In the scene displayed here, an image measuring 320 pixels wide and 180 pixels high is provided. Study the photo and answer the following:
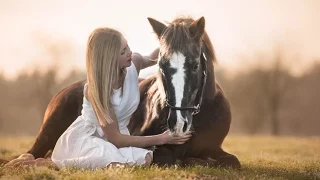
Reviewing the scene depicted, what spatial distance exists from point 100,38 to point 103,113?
0.65m

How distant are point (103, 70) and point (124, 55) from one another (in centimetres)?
24

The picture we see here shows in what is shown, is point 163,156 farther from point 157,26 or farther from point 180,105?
point 157,26

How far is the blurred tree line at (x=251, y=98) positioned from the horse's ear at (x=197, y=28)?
6.73 m

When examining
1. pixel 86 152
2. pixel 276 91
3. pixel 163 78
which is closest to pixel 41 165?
pixel 86 152

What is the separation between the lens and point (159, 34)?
4.11 m

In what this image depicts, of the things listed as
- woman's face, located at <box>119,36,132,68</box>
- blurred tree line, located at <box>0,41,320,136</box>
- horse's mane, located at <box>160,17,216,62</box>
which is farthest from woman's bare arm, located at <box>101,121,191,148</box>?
blurred tree line, located at <box>0,41,320,136</box>

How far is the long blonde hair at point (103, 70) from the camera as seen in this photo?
388 centimetres

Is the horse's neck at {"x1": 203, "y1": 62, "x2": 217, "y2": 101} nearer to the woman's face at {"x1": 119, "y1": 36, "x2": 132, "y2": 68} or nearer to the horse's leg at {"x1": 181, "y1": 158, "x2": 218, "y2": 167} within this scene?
the horse's leg at {"x1": 181, "y1": 158, "x2": 218, "y2": 167}

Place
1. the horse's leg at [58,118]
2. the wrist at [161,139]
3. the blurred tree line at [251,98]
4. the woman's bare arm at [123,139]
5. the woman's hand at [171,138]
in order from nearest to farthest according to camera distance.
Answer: the woman's hand at [171,138], the wrist at [161,139], the woman's bare arm at [123,139], the horse's leg at [58,118], the blurred tree line at [251,98]

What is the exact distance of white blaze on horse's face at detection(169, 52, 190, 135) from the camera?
360 centimetres

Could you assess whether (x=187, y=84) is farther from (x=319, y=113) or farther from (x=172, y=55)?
(x=319, y=113)

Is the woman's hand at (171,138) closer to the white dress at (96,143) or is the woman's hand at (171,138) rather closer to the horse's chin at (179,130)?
the horse's chin at (179,130)

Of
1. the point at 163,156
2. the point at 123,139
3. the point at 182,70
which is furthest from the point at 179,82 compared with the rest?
the point at 163,156

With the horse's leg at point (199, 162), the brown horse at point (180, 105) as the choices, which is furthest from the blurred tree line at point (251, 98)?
the horse's leg at point (199, 162)
